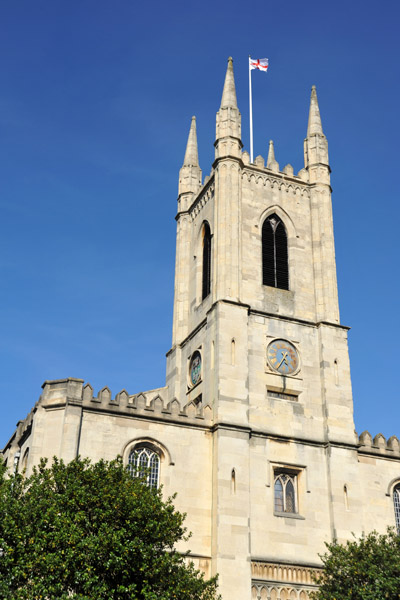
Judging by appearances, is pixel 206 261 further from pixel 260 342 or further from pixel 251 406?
pixel 251 406

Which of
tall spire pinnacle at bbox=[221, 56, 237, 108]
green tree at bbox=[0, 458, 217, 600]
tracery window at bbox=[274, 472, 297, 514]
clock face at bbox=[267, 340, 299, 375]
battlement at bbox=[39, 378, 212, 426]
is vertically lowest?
green tree at bbox=[0, 458, 217, 600]

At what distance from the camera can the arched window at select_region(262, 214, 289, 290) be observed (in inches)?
1732

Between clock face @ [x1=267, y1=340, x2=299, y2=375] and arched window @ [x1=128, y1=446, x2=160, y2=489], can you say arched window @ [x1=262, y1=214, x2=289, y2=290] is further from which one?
arched window @ [x1=128, y1=446, x2=160, y2=489]

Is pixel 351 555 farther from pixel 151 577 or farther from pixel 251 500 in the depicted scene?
pixel 151 577

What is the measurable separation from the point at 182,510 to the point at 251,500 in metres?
3.52

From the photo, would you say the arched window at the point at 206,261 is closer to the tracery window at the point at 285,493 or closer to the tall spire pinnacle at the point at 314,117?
the tall spire pinnacle at the point at 314,117

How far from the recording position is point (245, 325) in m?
40.4

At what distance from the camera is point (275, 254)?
45.0m

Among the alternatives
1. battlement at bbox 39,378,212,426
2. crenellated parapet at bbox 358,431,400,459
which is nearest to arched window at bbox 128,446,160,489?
battlement at bbox 39,378,212,426

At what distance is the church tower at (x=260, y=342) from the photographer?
118ft

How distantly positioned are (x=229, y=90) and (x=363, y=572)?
103ft

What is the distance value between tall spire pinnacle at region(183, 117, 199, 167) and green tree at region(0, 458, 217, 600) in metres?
29.7

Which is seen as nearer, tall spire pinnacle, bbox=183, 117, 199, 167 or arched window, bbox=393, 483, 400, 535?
arched window, bbox=393, 483, 400, 535

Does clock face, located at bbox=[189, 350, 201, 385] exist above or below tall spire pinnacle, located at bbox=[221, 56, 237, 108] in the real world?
below
